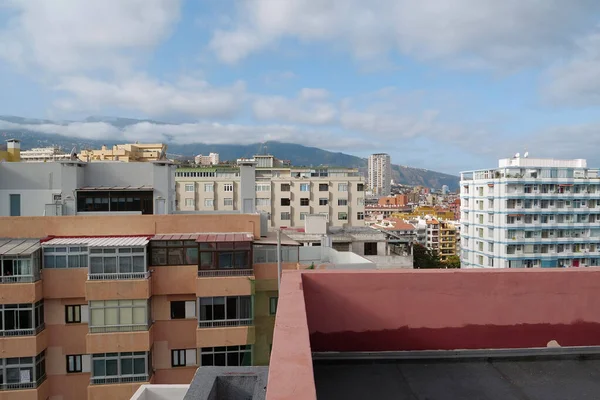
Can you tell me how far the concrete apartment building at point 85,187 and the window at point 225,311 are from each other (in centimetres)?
725

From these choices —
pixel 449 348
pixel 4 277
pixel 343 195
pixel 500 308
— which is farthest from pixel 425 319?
pixel 343 195

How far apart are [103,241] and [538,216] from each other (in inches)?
1796

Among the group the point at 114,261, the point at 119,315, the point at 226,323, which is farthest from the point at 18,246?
the point at 226,323

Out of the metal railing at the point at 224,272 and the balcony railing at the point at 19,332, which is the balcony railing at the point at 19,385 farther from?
the metal railing at the point at 224,272

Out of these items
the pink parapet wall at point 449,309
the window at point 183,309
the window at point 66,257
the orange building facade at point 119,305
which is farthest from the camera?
the window at point 183,309

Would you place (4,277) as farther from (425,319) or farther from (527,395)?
(527,395)

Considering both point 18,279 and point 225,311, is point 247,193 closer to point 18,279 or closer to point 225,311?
point 225,311

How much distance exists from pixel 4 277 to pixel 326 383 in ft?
42.1

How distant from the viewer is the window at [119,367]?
44.6 feet

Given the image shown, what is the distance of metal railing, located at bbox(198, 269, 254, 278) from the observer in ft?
46.4

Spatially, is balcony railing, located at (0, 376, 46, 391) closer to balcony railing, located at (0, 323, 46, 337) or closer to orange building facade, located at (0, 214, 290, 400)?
orange building facade, located at (0, 214, 290, 400)

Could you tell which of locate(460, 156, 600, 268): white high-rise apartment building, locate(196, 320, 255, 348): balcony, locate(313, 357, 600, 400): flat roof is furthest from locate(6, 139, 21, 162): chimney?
locate(460, 156, 600, 268): white high-rise apartment building

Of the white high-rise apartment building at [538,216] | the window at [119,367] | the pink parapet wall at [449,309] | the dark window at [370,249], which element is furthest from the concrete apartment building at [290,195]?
the pink parapet wall at [449,309]

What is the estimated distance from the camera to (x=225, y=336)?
14078 millimetres
